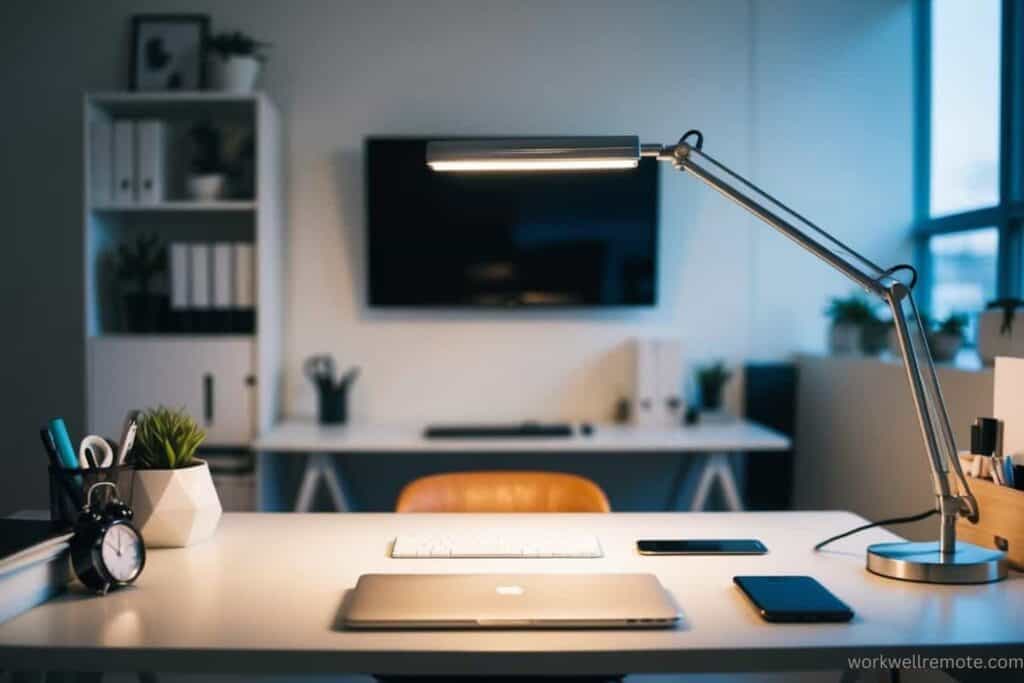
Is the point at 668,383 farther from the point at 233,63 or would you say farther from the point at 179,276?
the point at 233,63

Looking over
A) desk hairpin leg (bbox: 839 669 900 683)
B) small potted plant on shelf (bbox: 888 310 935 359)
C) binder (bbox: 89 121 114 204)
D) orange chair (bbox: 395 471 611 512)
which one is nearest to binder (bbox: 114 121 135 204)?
binder (bbox: 89 121 114 204)

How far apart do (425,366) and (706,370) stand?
1.09 meters

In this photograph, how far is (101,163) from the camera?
132 inches

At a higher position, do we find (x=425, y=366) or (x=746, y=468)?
(x=425, y=366)

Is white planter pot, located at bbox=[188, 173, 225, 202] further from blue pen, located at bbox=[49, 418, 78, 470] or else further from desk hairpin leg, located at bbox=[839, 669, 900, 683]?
desk hairpin leg, located at bbox=[839, 669, 900, 683]

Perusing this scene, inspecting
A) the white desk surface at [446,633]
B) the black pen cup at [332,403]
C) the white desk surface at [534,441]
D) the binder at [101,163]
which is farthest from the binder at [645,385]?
the binder at [101,163]

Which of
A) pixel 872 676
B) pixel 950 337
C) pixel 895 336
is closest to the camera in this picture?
pixel 872 676

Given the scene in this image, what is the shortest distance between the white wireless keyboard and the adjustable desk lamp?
0.47 metres

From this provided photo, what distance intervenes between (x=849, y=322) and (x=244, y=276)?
7.00ft

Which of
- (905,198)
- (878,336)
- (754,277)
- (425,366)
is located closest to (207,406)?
(425,366)

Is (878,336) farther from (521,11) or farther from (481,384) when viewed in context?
(521,11)

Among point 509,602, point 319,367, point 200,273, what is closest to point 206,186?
point 200,273

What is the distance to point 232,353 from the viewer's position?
3.35 metres

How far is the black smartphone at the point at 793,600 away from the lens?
1.21 metres
